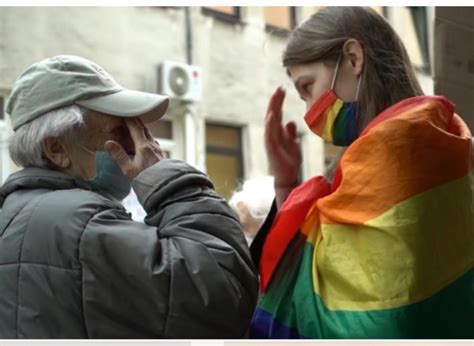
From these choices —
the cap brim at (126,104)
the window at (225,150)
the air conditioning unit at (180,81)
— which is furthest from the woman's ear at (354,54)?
the window at (225,150)

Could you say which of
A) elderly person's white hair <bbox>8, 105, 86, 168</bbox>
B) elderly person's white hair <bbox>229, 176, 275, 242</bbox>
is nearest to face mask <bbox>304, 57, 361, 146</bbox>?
elderly person's white hair <bbox>8, 105, 86, 168</bbox>

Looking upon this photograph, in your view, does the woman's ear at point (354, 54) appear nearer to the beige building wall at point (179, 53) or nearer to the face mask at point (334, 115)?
the face mask at point (334, 115)

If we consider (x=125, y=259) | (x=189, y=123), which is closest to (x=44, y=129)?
(x=125, y=259)

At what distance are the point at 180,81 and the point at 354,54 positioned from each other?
5.81m

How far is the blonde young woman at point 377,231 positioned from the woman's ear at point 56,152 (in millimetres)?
454

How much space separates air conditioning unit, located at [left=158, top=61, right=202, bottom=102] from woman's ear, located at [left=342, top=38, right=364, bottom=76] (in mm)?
5456

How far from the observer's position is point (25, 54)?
239 inches

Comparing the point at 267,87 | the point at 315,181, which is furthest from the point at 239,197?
the point at 267,87

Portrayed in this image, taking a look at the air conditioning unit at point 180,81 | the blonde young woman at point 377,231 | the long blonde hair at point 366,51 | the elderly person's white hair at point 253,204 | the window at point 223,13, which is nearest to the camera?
the blonde young woman at point 377,231

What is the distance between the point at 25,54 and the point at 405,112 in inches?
190

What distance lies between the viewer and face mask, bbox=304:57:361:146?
1.83 m

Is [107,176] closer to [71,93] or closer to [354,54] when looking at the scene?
[71,93]

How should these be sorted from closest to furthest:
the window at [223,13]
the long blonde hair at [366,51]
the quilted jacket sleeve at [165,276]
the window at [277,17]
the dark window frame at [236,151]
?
the quilted jacket sleeve at [165,276]
the long blonde hair at [366,51]
the window at [277,17]
the window at [223,13]
the dark window frame at [236,151]

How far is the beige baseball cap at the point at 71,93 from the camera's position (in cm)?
166
